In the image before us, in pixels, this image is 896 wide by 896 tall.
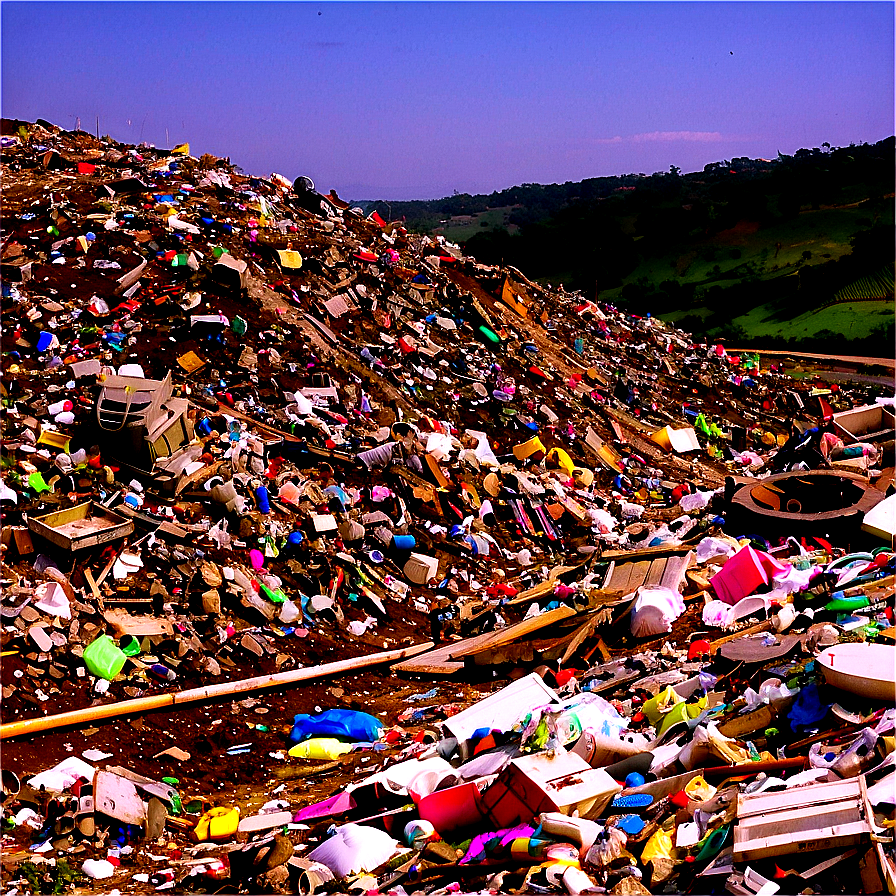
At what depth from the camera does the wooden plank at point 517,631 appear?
7.83 m

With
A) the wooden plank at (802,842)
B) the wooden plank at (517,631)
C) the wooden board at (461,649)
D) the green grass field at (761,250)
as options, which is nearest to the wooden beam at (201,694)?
the wooden board at (461,649)

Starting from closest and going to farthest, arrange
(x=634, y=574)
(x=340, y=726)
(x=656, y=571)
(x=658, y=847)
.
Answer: (x=658, y=847), (x=340, y=726), (x=656, y=571), (x=634, y=574)

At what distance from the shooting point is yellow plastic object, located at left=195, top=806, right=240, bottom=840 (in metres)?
5.34

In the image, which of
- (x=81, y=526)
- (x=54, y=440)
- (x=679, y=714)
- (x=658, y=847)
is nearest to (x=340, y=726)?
(x=679, y=714)

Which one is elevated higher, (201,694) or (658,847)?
(658,847)

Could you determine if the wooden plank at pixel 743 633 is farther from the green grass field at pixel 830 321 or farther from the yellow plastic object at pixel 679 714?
the green grass field at pixel 830 321

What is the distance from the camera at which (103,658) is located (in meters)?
6.76

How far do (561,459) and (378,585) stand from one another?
158 inches

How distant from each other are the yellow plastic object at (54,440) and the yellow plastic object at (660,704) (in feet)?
19.3

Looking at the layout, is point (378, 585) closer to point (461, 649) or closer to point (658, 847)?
point (461, 649)

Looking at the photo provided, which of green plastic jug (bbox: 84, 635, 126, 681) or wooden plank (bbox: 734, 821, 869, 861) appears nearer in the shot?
wooden plank (bbox: 734, 821, 869, 861)

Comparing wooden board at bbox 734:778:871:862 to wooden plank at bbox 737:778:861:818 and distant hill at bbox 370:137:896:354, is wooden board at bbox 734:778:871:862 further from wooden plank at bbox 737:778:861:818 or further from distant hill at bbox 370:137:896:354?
distant hill at bbox 370:137:896:354

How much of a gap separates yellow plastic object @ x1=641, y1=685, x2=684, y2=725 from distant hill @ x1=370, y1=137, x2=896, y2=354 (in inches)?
958

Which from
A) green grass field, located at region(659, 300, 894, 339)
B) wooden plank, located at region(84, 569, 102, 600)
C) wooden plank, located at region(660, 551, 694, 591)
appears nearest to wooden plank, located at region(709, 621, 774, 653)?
wooden plank, located at region(660, 551, 694, 591)
